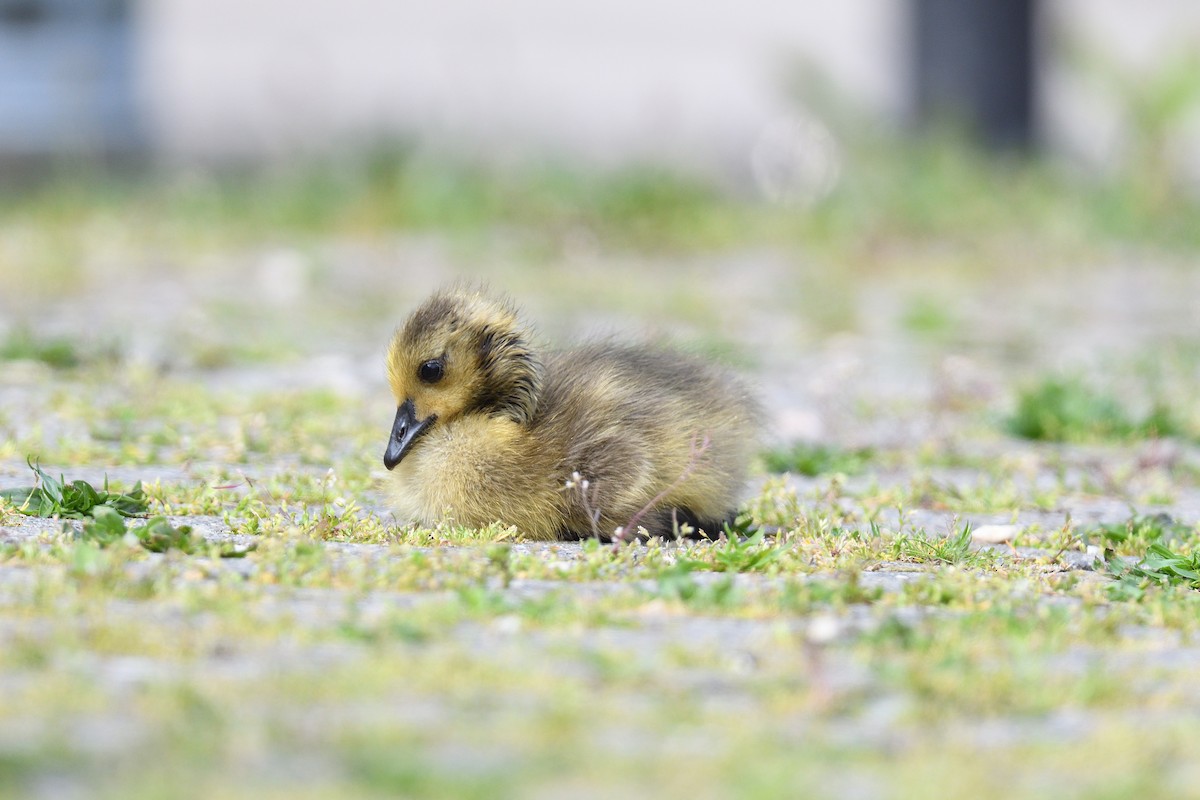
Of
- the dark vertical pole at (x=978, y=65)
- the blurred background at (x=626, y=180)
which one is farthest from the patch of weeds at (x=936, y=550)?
the dark vertical pole at (x=978, y=65)

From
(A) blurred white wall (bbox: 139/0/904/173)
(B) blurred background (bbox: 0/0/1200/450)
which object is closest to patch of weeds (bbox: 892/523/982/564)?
(B) blurred background (bbox: 0/0/1200/450)

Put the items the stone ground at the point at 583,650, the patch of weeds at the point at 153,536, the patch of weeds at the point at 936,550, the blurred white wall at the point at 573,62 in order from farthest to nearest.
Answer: the blurred white wall at the point at 573,62 → the patch of weeds at the point at 936,550 → the patch of weeds at the point at 153,536 → the stone ground at the point at 583,650

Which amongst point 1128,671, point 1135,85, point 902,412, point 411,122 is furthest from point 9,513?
point 1135,85

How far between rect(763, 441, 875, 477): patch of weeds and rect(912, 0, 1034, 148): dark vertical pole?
11278 mm

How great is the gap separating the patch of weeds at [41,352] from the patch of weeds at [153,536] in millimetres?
3713

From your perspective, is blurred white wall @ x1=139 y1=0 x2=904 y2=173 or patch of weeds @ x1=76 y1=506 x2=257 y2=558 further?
blurred white wall @ x1=139 y1=0 x2=904 y2=173

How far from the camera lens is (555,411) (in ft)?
15.9

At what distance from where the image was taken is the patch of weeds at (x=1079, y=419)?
705 centimetres

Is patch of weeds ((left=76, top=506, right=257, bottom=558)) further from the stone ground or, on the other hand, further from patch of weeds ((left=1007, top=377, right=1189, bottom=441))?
patch of weeds ((left=1007, top=377, right=1189, bottom=441))

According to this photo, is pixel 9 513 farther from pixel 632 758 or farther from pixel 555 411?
pixel 632 758

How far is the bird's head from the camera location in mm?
4773

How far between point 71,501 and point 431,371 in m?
→ 1.02

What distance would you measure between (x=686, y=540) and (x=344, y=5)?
14.2 metres

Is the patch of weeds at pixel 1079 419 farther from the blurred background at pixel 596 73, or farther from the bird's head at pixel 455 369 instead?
the blurred background at pixel 596 73
